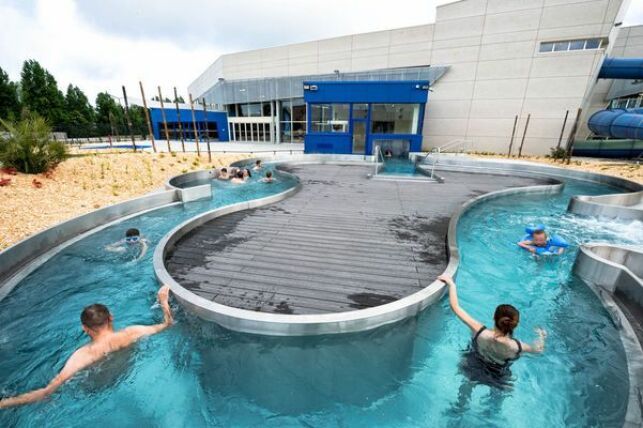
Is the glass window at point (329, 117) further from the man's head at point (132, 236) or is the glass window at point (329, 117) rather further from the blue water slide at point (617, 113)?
the blue water slide at point (617, 113)

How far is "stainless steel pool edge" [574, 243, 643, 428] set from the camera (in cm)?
253

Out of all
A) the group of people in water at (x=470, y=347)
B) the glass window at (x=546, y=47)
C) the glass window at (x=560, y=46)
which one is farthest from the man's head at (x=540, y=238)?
the glass window at (x=560, y=46)

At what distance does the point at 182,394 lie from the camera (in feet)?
8.86

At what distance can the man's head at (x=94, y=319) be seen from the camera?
263 centimetres

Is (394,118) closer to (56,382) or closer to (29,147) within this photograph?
(29,147)

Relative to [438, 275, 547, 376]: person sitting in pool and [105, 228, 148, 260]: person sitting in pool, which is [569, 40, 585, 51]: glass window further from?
[105, 228, 148, 260]: person sitting in pool

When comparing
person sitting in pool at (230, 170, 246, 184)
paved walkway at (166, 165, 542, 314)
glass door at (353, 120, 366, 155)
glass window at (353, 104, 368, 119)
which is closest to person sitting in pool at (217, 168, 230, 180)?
person sitting in pool at (230, 170, 246, 184)

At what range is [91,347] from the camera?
272 centimetres

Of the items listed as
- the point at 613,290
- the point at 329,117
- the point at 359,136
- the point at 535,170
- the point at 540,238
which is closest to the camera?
the point at 613,290

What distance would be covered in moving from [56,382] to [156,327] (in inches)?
34.8

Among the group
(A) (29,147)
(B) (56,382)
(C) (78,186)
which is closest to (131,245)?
(B) (56,382)

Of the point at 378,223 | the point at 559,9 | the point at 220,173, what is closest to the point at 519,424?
the point at 378,223

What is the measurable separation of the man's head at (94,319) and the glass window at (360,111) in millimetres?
16908

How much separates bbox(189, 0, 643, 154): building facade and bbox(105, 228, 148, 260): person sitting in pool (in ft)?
45.4
